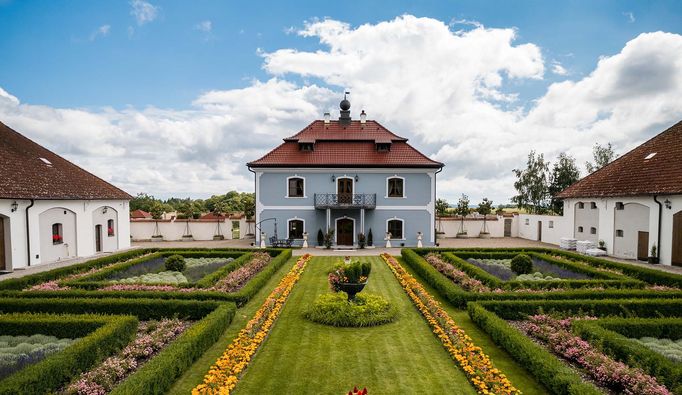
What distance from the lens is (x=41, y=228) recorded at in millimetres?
18141

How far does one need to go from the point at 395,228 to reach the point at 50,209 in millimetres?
18407

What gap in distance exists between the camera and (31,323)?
26.3ft

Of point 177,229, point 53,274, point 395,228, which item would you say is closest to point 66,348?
point 53,274

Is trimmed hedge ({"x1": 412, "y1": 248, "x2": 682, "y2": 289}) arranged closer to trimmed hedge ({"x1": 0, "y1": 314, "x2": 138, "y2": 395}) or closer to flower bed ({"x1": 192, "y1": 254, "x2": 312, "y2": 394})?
flower bed ({"x1": 192, "y1": 254, "x2": 312, "y2": 394})

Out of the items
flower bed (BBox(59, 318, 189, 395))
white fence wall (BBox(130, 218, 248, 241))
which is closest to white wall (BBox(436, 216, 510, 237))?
white fence wall (BBox(130, 218, 248, 241))

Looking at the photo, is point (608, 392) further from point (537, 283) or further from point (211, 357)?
point (211, 357)

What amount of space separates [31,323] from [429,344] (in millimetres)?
8039

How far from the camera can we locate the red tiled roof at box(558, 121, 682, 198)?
1806cm

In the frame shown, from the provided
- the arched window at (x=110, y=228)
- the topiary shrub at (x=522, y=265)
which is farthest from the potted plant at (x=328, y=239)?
the arched window at (x=110, y=228)

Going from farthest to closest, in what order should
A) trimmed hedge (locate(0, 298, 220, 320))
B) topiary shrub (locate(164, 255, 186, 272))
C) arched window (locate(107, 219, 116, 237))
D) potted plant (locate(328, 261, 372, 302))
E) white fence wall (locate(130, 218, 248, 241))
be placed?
white fence wall (locate(130, 218, 248, 241)), arched window (locate(107, 219, 116, 237)), topiary shrub (locate(164, 255, 186, 272)), potted plant (locate(328, 261, 372, 302)), trimmed hedge (locate(0, 298, 220, 320))

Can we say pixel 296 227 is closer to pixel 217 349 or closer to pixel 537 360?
pixel 217 349

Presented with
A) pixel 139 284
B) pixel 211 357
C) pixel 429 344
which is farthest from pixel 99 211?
pixel 429 344

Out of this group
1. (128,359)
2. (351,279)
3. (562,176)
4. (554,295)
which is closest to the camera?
(128,359)

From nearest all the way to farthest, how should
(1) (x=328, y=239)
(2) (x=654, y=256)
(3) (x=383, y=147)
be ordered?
1. (2) (x=654, y=256)
2. (1) (x=328, y=239)
3. (3) (x=383, y=147)
